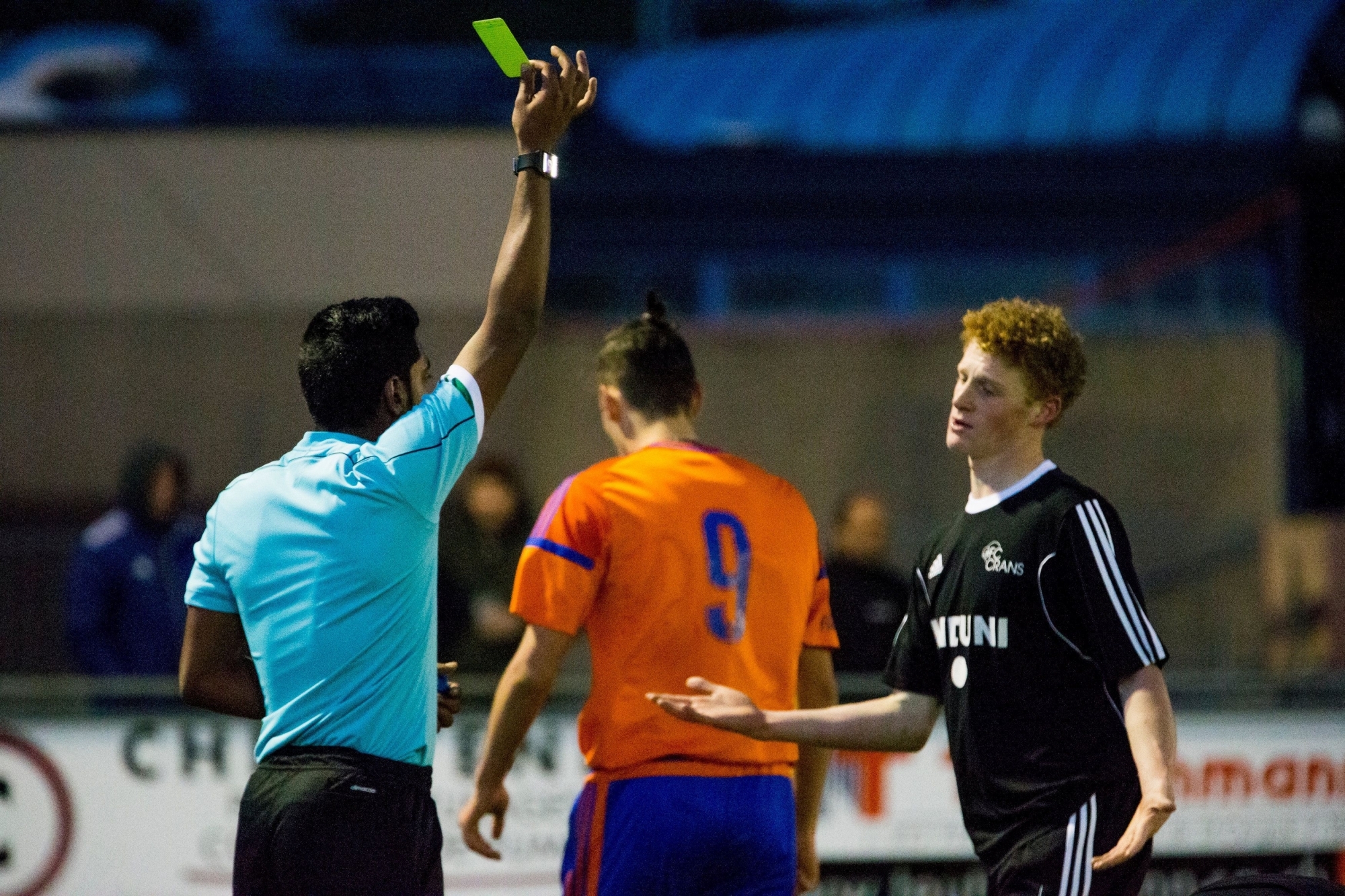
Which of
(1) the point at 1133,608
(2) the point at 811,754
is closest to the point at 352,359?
(1) the point at 1133,608

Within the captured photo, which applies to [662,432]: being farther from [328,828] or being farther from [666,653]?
[328,828]

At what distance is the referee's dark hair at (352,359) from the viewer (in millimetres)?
3359

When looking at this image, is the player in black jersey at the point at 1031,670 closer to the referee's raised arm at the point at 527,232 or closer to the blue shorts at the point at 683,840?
the blue shorts at the point at 683,840

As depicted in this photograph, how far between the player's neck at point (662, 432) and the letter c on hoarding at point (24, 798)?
11.6ft

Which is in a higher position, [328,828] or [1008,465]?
[1008,465]

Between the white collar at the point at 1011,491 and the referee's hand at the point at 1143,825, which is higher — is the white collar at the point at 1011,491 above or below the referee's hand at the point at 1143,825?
above

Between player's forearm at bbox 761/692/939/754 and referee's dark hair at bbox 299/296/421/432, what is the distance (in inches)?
41.6

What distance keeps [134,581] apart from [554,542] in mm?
3965

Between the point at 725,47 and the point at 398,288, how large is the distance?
4.03 meters

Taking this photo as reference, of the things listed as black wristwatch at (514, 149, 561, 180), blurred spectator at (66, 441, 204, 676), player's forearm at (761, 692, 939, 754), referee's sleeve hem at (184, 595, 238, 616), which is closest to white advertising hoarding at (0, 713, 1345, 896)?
blurred spectator at (66, 441, 204, 676)

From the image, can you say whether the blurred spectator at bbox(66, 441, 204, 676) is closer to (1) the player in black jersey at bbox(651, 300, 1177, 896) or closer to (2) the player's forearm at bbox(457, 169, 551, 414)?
(2) the player's forearm at bbox(457, 169, 551, 414)

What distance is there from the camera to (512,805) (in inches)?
274

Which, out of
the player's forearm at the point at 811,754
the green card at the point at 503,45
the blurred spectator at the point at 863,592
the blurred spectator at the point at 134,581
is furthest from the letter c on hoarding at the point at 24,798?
the green card at the point at 503,45

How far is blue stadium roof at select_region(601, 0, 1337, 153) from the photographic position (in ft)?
46.4
